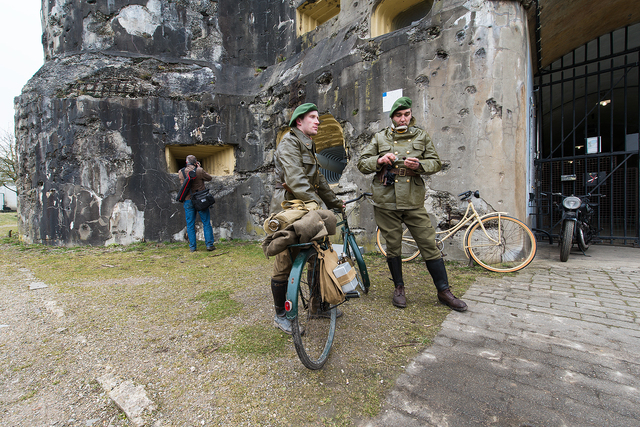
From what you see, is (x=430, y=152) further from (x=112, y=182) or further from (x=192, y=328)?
(x=112, y=182)

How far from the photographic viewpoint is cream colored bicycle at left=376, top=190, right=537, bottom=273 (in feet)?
12.8

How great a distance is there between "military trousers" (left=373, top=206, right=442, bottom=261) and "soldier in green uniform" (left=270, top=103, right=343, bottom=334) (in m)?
0.89

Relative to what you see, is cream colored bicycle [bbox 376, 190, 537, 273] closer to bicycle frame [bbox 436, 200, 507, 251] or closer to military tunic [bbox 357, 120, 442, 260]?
bicycle frame [bbox 436, 200, 507, 251]

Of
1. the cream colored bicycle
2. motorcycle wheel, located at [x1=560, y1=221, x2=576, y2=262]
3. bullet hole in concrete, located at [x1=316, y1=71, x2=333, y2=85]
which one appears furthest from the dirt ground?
bullet hole in concrete, located at [x1=316, y1=71, x2=333, y2=85]

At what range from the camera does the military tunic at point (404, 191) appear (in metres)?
2.84

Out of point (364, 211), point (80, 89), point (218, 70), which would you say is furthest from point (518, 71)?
point (80, 89)

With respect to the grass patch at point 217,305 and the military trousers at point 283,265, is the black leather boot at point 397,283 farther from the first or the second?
the grass patch at point 217,305

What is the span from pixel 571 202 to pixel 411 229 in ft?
10.8

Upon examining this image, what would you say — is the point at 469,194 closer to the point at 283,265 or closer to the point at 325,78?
the point at 283,265

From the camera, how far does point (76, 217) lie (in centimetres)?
656

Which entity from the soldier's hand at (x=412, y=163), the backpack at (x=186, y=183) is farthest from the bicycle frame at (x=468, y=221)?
the backpack at (x=186, y=183)

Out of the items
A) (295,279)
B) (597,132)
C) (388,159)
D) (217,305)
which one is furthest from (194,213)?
(597,132)

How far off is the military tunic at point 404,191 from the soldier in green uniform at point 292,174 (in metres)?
0.79

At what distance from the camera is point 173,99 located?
22.6 feet
